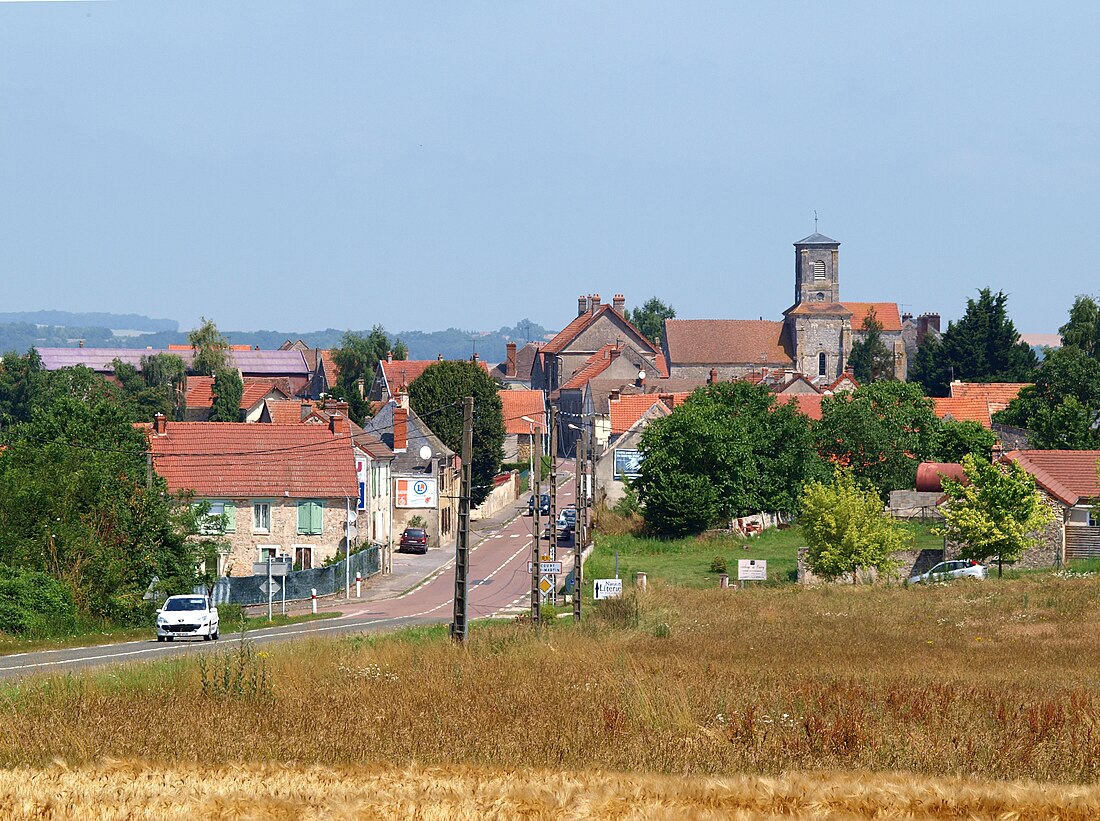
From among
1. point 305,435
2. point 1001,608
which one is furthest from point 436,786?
point 305,435

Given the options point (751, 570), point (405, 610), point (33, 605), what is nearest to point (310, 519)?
point (405, 610)

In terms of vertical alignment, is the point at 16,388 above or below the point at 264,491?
above

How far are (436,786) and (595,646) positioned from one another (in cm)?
A: 1245

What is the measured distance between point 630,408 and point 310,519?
37.4m

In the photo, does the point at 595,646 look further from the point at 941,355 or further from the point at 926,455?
the point at 941,355

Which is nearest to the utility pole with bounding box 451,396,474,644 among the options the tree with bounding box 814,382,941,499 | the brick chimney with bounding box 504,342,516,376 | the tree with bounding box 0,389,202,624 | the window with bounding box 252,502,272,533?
the tree with bounding box 0,389,202,624

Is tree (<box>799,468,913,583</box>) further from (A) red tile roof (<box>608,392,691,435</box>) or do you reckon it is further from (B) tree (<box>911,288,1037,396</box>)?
(B) tree (<box>911,288,1037,396</box>)

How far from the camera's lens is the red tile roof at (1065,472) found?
52.5m

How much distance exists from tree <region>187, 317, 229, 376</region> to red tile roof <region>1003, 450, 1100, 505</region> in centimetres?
8856

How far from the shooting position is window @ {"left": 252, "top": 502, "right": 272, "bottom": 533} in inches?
2197

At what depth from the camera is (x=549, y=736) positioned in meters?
14.5

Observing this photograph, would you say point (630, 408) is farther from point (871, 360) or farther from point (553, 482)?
point (871, 360)

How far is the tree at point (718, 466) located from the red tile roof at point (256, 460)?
15983 millimetres

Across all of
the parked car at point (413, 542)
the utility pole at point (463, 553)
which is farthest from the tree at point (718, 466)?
the utility pole at point (463, 553)
